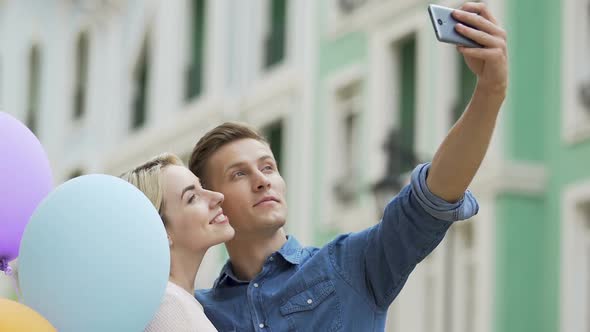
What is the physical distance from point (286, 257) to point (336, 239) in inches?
7.7

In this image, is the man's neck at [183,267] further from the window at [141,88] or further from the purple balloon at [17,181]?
the window at [141,88]

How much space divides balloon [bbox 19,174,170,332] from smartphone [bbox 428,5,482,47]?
108 centimetres

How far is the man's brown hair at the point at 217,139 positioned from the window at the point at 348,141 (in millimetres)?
15186

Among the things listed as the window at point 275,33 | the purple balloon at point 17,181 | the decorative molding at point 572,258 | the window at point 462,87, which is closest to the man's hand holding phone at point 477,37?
the purple balloon at point 17,181

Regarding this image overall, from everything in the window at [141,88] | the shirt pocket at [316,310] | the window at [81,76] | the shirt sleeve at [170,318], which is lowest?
the window at [81,76]

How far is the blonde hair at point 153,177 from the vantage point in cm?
567

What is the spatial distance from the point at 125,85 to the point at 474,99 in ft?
80.9

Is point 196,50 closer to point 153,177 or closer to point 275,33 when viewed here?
point 275,33

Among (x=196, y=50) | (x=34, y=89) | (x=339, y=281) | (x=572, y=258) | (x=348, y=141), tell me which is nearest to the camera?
(x=339, y=281)

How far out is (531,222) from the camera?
18328 mm

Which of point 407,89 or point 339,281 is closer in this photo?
point 339,281

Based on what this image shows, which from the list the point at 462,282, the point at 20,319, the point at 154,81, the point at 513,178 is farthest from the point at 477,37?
the point at 154,81

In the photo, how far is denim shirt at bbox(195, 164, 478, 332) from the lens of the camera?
537cm

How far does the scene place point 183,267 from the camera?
5656mm
